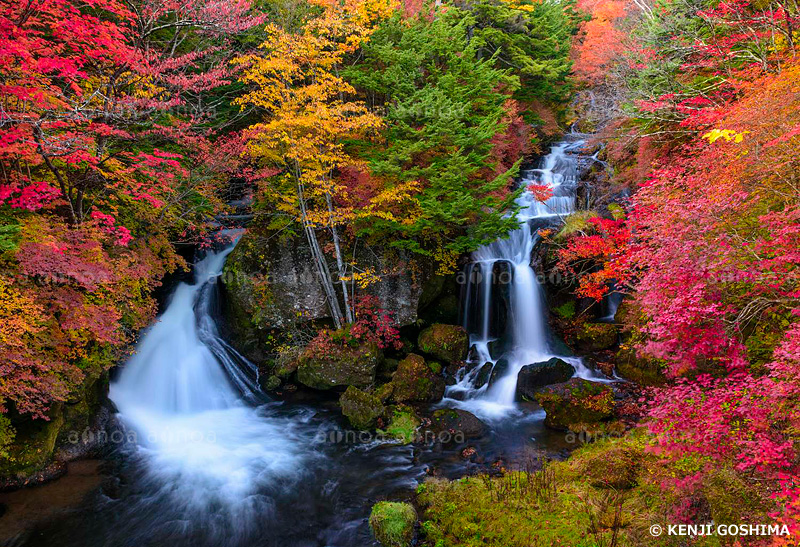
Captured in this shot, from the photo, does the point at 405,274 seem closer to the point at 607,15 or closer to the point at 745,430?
the point at 745,430

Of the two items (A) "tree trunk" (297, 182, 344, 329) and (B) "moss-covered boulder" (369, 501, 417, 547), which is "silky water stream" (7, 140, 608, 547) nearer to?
(B) "moss-covered boulder" (369, 501, 417, 547)

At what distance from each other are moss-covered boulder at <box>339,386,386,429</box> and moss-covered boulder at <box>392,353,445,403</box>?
937 mm

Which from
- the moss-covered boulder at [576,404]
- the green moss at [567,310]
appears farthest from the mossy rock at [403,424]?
the green moss at [567,310]

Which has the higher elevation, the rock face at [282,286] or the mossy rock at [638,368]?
the rock face at [282,286]

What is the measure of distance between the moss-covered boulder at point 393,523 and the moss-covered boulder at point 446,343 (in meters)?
6.37

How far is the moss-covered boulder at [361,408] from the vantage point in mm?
10406

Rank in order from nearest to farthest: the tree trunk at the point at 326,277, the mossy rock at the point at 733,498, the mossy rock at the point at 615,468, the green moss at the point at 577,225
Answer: the mossy rock at the point at 733,498, the mossy rock at the point at 615,468, the tree trunk at the point at 326,277, the green moss at the point at 577,225

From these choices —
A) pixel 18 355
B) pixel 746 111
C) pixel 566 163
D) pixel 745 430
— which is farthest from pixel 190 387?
pixel 566 163

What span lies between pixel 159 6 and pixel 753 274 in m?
13.6

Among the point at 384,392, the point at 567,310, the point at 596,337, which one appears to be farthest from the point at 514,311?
the point at 384,392

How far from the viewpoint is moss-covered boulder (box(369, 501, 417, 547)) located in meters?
6.38

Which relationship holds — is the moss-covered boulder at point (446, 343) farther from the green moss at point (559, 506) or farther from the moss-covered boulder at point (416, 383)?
the green moss at point (559, 506)

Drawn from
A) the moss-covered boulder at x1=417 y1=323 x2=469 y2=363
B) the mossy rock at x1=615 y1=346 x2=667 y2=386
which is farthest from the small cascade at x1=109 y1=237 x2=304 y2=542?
the mossy rock at x1=615 y1=346 x2=667 y2=386

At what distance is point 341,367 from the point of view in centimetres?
1185
